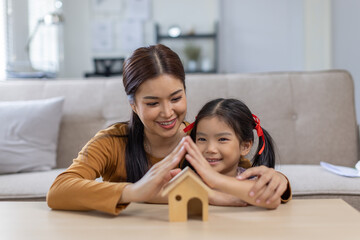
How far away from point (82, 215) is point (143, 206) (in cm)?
16

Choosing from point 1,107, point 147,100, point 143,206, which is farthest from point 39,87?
point 143,206

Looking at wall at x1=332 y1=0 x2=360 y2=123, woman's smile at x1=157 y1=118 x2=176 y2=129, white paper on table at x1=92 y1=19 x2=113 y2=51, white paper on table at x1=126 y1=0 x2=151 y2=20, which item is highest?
white paper on table at x1=126 y1=0 x2=151 y2=20

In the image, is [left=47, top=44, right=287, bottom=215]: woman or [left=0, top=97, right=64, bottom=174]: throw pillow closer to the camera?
[left=47, top=44, right=287, bottom=215]: woman

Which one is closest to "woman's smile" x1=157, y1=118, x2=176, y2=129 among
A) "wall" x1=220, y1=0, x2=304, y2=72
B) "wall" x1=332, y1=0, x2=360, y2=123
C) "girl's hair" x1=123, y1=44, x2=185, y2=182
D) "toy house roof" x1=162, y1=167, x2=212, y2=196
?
"girl's hair" x1=123, y1=44, x2=185, y2=182

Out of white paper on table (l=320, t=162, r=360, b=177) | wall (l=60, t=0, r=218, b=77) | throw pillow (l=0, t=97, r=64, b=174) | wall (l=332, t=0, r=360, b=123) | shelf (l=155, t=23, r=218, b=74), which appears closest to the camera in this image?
white paper on table (l=320, t=162, r=360, b=177)

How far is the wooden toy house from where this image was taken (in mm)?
939

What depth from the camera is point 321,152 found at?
2193 mm

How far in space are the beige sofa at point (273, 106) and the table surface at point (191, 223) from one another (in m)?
1.06

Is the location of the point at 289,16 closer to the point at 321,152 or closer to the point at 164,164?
the point at 321,152

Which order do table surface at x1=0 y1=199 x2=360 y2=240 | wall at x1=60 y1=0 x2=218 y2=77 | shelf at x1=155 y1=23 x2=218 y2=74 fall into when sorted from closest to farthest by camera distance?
table surface at x1=0 y1=199 x2=360 y2=240
shelf at x1=155 y1=23 x2=218 y2=74
wall at x1=60 y1=0 x2=218 y2=77

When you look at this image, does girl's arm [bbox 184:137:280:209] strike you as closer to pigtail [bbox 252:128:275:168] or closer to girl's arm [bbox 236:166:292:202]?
girl's arm [bbox 236:166:292:202]

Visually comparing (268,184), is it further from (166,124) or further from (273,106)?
(273,106)

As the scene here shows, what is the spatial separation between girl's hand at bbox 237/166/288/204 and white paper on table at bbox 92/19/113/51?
5.04 metres

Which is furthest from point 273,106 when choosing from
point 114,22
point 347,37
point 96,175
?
point 114,22
